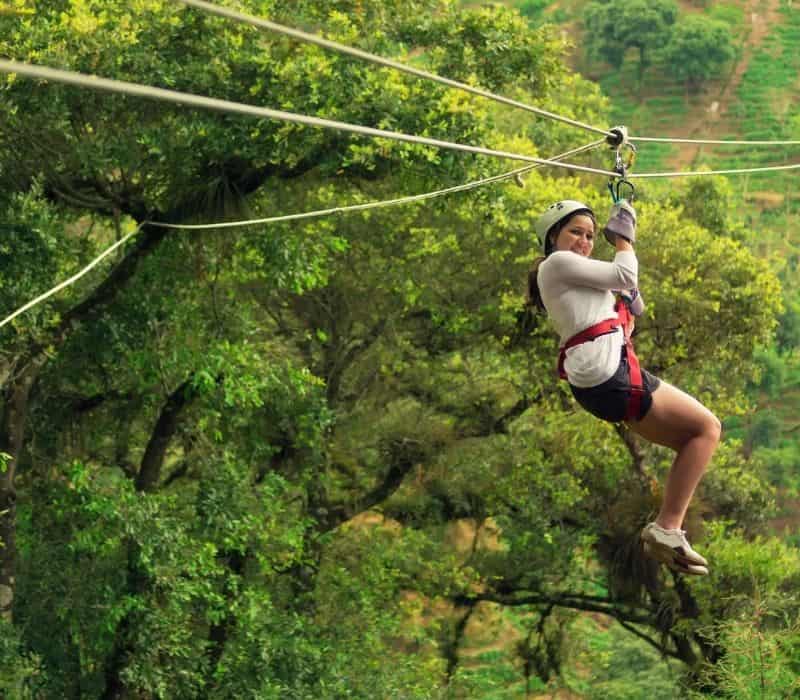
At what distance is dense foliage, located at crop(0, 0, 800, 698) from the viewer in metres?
11.3

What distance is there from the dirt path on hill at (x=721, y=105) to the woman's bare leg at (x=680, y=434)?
56.5 meters

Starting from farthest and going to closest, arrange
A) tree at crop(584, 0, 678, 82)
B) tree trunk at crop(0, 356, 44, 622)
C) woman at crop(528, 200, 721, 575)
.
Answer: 1. tree at crop(584, 0, 678, 82)
2. tree trunk at crop(0, 356, 44, 622)
3. woman at crop(528, 200, 721, 575)

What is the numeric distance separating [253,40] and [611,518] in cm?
780

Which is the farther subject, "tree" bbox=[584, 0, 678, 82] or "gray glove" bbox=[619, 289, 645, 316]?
"tree" bbox=[584, 0, 678, 82]

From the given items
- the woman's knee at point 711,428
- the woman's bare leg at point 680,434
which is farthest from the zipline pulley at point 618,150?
the woman's knee at point 711,428

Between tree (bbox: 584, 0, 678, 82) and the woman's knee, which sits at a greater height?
the woman's knee

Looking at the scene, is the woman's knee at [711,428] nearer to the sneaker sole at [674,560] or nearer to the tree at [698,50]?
the sneaker sole at [674,560]

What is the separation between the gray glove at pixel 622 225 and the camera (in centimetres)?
516

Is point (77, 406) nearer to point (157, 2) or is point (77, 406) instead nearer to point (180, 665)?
point (180, 665)

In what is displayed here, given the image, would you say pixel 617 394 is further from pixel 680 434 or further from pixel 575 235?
pixel 575 235

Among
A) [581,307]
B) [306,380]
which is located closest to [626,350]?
[581,307]

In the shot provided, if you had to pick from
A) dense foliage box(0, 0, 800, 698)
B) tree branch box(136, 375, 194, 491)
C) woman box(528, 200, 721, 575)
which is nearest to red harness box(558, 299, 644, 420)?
woman box(528, 200, 721, 575)

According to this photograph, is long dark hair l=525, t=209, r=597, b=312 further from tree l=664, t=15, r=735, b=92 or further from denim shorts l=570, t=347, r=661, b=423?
tree l=664, t=15, r=735, b=92

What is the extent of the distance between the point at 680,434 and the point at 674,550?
42 centimetres
